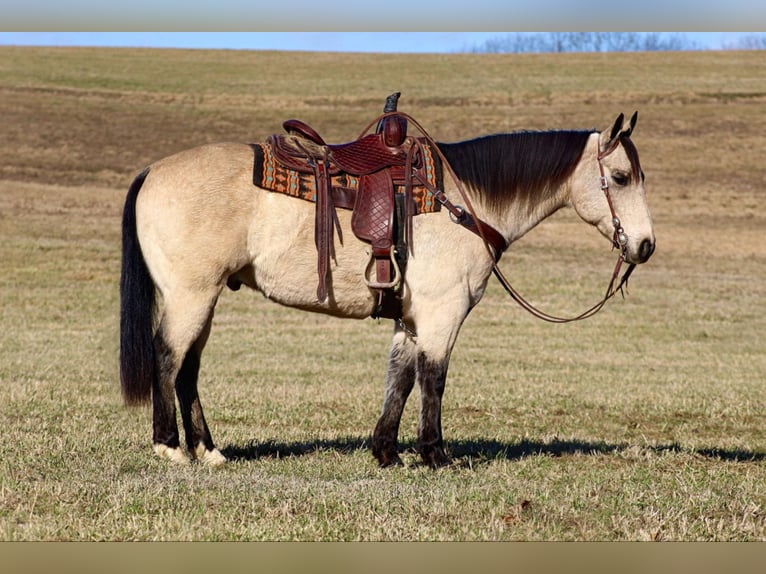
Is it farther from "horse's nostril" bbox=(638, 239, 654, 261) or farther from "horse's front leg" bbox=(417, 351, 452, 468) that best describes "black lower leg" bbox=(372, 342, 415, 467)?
"horse's nostril" bbox=(638, 239, 654, 261)

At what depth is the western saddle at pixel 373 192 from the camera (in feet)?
22.1

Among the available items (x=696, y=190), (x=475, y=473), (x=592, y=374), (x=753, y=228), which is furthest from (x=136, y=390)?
(x=696, y=190)

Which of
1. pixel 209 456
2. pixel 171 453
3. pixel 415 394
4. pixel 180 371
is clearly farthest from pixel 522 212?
pixel 415 394

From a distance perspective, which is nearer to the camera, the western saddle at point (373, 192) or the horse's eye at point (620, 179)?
the western saddle at point (373, 192)

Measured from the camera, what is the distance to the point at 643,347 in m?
16.1

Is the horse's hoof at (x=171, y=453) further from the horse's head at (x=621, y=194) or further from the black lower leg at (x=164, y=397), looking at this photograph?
the horse's head at (x=621, y=194)

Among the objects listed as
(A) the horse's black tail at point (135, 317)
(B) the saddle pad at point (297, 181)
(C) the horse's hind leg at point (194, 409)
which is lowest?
(C) the horse's hind leg at point (194, 409)

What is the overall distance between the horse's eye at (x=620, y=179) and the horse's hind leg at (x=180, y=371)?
291cm

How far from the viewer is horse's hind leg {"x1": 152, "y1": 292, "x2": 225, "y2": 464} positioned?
6.69 meters

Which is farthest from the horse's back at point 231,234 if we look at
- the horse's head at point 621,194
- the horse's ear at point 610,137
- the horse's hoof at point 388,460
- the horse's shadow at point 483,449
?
the horse's ear at point 610,137

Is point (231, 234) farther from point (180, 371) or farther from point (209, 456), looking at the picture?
point (209, 456)

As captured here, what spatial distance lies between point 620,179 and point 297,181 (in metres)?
2.27

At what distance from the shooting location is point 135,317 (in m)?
6.91

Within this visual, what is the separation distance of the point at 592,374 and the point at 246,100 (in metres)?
34.9
